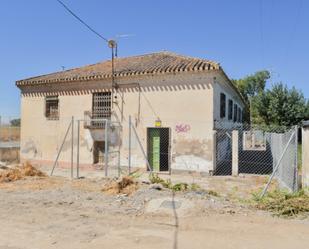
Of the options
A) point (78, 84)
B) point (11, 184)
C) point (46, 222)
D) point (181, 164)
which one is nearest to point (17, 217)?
point (46, 222)

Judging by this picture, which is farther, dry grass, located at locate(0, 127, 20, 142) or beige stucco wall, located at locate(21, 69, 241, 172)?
dry grass, located at locate(0, 127, 20, 142)

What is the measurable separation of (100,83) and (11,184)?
7806 millimetres

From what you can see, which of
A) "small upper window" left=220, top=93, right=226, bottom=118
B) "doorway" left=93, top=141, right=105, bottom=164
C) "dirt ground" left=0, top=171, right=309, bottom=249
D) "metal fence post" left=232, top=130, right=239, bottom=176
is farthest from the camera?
"doorway" left=93, top=141, right=105, bottom=164

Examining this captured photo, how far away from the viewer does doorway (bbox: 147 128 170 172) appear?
54.2ft

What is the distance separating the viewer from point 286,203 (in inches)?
304

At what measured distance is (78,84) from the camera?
59.8 ft

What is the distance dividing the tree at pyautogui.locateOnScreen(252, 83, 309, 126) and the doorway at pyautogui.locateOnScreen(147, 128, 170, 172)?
1262 centimetres

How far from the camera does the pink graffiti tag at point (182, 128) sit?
15.6m

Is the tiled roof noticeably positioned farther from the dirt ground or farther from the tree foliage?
the tree foliage

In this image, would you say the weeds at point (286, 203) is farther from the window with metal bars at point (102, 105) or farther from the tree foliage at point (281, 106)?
the tree foliage at point (281, 106)

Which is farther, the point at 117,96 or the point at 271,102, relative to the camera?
the point at 271,102

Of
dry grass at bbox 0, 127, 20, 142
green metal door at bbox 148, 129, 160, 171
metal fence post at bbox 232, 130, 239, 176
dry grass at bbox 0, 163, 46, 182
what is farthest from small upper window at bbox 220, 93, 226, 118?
dry grass at bbox 0, 127, 20, 142

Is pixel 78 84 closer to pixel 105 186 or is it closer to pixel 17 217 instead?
pixel 105 186

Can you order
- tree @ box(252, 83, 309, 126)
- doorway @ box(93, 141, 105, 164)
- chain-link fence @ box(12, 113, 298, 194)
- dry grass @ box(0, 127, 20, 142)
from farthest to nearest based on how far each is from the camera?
1. tree @ box(252, 83, 309, 126)
2. dry grass @ box(0, 127, 20, 142)
3. doorway @ box(93, 141, 105, 164)
4. chain-link fence @ box(12, 113, 298, 194)
